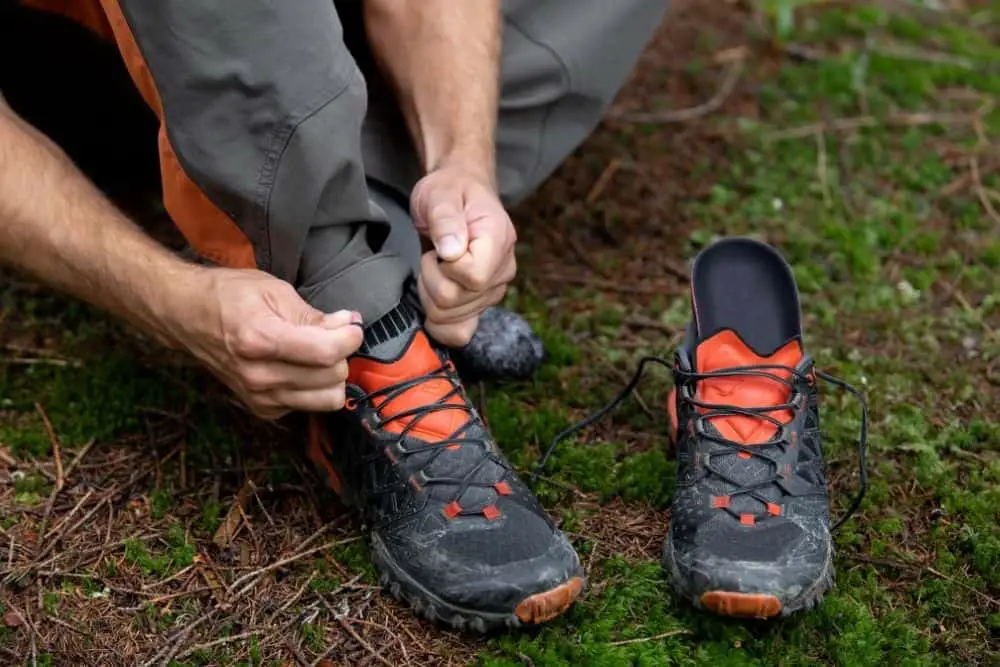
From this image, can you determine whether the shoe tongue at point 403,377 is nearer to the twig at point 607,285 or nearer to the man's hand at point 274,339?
the man's hand at point 274,339

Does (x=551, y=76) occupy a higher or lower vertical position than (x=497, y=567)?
higher

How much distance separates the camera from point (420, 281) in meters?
1.72

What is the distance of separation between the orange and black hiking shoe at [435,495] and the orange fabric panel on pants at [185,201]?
0.25 metres

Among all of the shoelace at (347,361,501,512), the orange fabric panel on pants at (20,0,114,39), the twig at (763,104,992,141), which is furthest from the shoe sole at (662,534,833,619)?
the twig at (763,104,992,141)

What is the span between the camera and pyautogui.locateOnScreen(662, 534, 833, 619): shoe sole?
5.08ft

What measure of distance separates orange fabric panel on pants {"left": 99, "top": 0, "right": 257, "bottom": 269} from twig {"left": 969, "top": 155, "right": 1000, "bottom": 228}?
5.81ft

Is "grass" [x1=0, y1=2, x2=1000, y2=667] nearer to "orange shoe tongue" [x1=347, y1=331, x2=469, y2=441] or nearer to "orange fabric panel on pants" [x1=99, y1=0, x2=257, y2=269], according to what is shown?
"orange shoe tongue" [x1=347, y1=331, x2=469, y2=441]

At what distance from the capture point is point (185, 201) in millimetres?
1715

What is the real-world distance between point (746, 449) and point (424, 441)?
49cm

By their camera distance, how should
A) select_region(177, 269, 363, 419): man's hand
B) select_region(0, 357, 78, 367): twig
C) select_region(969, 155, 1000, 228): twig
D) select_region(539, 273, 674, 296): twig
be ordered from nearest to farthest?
select_region(177, 269, 363, 419): man's hand → select_region(0, 357, 78, 367): twig → select_region(539, 273, 674, 296): twig → select_region(969, 155, 1000, 228): twig

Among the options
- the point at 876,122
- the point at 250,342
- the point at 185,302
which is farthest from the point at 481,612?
the point at 876,122

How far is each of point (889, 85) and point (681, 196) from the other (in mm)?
822

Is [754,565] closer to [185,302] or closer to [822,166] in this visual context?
[185,302]

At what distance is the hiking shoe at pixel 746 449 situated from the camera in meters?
1.59
